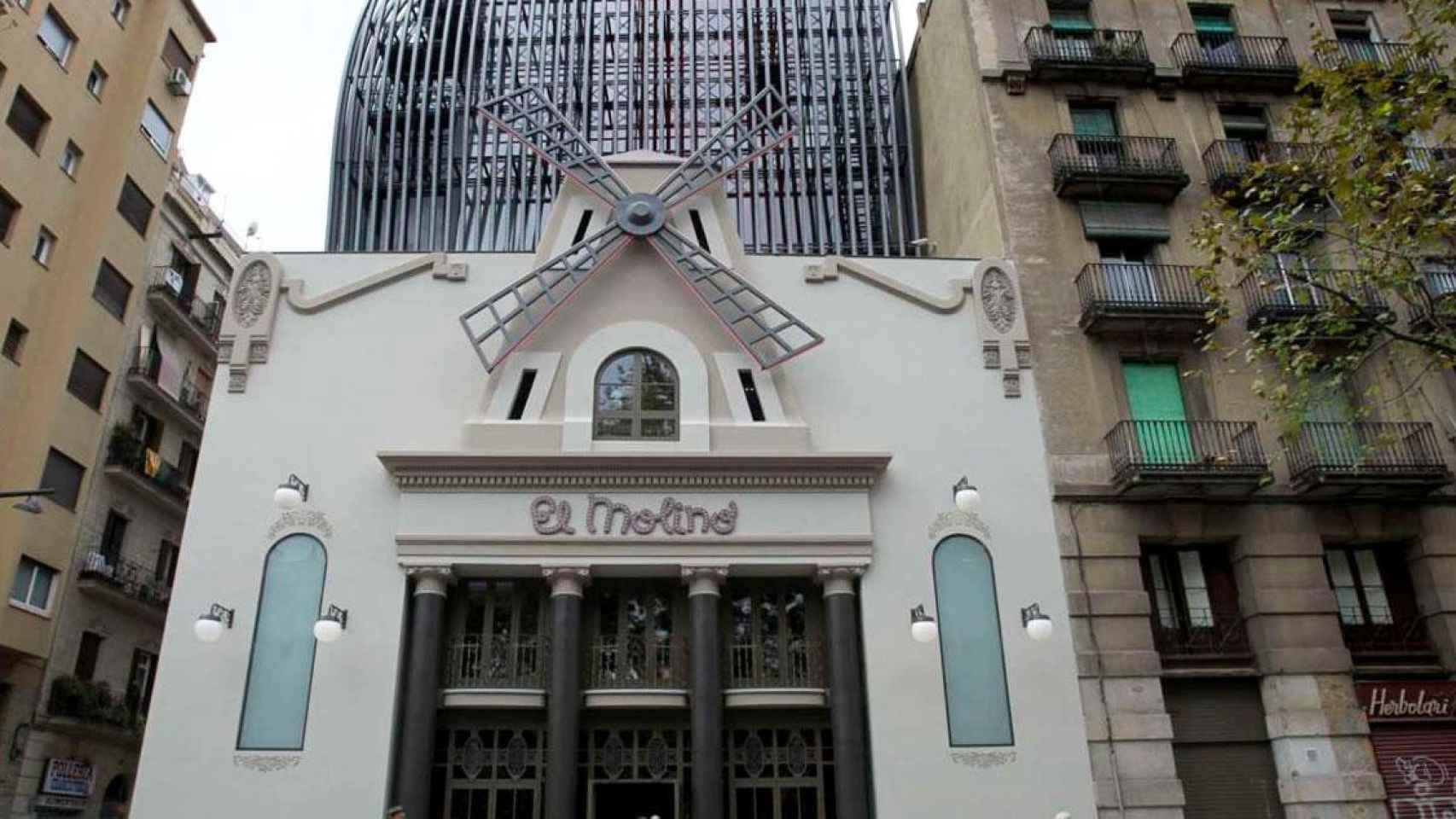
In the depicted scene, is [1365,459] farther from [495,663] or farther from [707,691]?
[495,663]

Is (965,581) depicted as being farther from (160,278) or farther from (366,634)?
(160,278)

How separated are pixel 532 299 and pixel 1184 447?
1389cm

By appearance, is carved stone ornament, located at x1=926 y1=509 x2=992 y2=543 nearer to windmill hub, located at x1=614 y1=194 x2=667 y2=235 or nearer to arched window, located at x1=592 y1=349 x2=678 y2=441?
arched window, located at x1=592 y1=349 x2=678 y2=441

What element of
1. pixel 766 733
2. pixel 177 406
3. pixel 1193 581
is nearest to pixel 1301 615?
pixel 1193 581

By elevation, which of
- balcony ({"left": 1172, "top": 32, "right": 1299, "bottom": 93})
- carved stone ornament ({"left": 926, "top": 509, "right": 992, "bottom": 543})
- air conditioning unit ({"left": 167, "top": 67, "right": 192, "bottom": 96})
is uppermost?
air conditioning unit ({"left": 167, "top": 67, "right": 192, "bottom": 96})

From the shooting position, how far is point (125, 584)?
2714 cm

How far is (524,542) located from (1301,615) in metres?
15.2

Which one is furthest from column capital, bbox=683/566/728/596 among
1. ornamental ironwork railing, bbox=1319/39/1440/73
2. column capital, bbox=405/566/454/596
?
ornamental ironwork railing, bbox=1319/39/1440/73

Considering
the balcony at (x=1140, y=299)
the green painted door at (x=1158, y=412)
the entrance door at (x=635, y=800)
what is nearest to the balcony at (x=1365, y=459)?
the green painted door at (x=1158, y=412)

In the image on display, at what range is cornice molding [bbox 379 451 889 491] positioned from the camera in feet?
66.2

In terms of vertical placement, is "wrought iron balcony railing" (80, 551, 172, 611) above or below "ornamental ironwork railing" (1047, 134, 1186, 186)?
below

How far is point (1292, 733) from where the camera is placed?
63.6ft

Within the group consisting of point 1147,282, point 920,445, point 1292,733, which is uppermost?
point 1147,282

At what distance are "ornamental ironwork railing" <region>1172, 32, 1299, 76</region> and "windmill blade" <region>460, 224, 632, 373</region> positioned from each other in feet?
48.4
